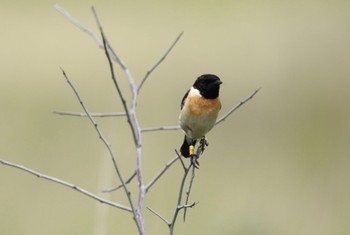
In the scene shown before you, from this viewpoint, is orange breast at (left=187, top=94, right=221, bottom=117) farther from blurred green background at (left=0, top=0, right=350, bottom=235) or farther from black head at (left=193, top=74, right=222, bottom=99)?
blurred green background at (left=0, top=0, right=350, bottom=235)

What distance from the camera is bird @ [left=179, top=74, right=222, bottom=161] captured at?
11.6 ft

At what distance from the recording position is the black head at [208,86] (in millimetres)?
3592

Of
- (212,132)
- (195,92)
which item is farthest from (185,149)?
(212,132)

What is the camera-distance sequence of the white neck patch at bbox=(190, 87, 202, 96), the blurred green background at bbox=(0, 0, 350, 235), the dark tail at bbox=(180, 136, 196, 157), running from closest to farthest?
the white neck patch at bbox=(190, 87, 202, 96), the dark tail at bbox=(180, 136, 196, 157), the blurred green background at bbox=(0, 0, 350, 235)

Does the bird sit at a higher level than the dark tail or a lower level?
higher

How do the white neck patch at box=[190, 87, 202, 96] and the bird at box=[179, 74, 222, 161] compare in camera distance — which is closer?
the bird at box=[179, 74, 222, 161]

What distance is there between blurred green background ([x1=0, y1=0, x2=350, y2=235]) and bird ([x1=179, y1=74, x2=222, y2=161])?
1088mm

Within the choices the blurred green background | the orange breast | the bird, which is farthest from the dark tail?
the blurred green background

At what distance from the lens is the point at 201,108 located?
3596 mm

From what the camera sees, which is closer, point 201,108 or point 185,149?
point 201,108

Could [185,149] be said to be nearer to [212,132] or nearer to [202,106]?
[202,106]

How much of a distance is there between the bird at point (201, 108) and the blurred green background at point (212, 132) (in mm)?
1088

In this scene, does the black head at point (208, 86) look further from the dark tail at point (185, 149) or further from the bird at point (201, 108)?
the dark tail at point (185, 149)

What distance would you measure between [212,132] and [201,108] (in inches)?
141
